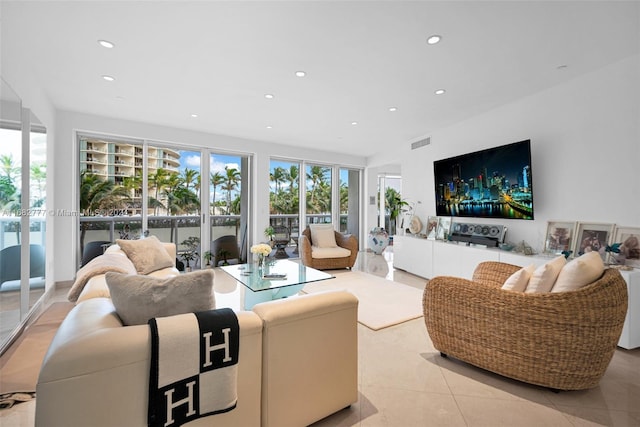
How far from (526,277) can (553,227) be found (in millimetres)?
1933

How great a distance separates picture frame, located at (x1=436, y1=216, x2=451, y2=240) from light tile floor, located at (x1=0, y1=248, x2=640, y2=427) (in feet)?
8.40

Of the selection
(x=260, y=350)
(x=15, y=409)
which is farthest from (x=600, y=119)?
(x=15, y=409)

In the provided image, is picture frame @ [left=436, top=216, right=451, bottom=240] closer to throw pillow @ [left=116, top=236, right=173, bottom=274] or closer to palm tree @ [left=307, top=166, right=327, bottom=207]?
palm tree @ [left=307, top=166, right=327, bottom=207]

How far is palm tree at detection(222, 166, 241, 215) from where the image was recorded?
5.86 m

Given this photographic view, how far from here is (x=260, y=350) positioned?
140 centimetres

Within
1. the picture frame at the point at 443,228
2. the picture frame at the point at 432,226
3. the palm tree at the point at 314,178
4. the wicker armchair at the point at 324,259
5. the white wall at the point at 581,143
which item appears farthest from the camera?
the palm tree at the point at 314,178

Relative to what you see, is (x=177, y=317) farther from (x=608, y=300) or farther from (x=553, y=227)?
(x=553, y=227)

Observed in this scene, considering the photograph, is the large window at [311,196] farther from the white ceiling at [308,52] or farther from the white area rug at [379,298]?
the white ceiling at [308,52]

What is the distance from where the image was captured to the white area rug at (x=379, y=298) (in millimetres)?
3129

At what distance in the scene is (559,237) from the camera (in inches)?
135

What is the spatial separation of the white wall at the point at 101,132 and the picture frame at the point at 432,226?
319 cm

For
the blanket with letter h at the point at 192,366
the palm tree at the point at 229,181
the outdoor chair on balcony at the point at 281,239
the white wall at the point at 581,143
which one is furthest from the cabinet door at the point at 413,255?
the blanket with letter h at the point at 192,366

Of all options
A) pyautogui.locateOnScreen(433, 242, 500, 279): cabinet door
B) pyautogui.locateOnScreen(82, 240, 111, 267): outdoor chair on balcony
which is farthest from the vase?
pyautogui.locateOnScreen(82, 240, 111, 267): outdoor chair on balcony

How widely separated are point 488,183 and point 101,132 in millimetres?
5874
